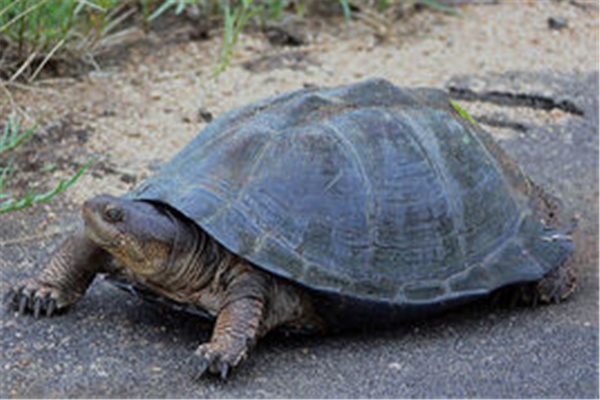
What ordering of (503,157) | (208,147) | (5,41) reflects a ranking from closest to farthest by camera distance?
(208,147) → (503,157) → (5,41)

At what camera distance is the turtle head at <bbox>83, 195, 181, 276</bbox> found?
3.17 metres

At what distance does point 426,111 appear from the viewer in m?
3.66

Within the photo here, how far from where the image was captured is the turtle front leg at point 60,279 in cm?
341

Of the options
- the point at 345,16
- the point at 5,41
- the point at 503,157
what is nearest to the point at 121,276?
the point at 503,157

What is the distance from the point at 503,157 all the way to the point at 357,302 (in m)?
0.92

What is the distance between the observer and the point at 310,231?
3.26 metres

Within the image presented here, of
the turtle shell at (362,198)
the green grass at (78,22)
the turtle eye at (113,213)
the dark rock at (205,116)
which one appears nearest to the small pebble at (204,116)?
the dark rock at (205,116)

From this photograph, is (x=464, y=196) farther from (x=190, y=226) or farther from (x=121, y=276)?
(x=121, y=276)

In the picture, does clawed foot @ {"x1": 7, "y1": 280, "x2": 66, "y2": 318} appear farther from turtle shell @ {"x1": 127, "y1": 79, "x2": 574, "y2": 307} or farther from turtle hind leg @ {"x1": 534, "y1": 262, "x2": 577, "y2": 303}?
turtle hind leg @ {"x1": 534, "y1": 262, "x2": 577, "y2": 303}

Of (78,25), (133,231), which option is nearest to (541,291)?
(133,231)

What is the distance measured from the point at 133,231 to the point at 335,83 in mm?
2617

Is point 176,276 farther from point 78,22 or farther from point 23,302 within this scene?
point 78,22

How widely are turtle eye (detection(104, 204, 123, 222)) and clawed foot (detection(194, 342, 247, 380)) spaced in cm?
47

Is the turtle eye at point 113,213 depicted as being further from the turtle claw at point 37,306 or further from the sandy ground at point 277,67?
the sandy ground at point 277,67
